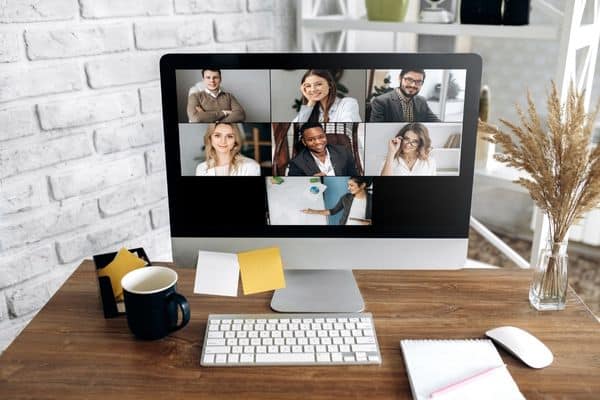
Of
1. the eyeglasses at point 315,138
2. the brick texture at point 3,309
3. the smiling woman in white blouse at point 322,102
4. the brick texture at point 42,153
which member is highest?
the smiling woman in white blouse at point 322,102

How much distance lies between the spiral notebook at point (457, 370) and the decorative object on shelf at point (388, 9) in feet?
3.86

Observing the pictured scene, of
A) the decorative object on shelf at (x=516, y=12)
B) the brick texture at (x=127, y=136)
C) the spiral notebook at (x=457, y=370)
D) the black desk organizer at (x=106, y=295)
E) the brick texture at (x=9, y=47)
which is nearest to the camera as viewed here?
the spiral notebook at (x=457, y=370)

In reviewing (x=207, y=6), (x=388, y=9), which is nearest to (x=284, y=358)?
(x=207, y=6)

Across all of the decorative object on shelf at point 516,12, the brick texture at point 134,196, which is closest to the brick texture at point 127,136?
the brick texture at point 134,196

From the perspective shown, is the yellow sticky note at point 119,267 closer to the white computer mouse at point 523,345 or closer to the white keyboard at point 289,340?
the white keyboard at point 289,340

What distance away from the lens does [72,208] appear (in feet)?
4.72

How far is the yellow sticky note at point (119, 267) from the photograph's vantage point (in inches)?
44.6

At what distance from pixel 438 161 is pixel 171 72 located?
492 mm

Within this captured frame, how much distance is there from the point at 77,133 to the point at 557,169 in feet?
3.42

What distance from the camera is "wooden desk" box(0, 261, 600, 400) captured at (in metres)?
0.89

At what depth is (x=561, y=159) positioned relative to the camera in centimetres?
103

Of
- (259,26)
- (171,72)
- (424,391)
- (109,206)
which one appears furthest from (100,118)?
(424,391)

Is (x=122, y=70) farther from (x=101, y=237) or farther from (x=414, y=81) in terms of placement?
(x=414, y=81)

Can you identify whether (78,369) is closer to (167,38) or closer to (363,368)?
(363,368)
